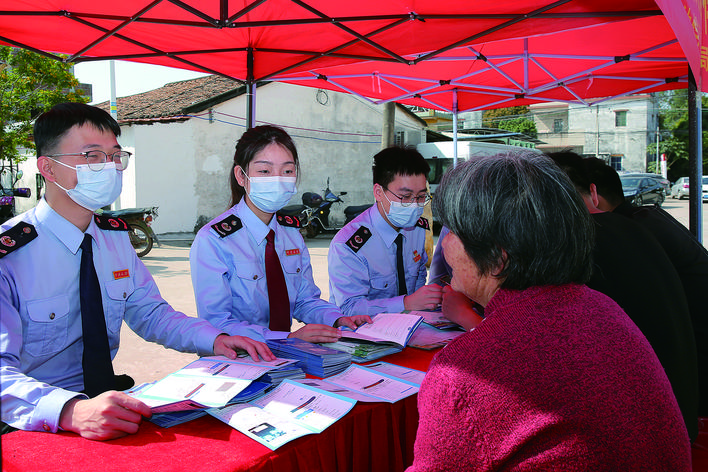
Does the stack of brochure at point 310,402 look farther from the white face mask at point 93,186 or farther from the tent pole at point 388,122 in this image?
the tent pole at point 388,122

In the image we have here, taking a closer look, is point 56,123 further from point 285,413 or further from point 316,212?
point 316,212

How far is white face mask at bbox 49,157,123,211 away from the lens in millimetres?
1850

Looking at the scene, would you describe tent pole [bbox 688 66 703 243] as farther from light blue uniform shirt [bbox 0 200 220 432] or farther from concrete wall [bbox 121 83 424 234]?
concrete wall [bbox 121 83 424 234]

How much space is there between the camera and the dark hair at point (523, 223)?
0.97m

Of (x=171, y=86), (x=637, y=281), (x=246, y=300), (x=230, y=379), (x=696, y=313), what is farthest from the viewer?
(x=171, y=86)

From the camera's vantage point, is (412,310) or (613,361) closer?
(613,361)

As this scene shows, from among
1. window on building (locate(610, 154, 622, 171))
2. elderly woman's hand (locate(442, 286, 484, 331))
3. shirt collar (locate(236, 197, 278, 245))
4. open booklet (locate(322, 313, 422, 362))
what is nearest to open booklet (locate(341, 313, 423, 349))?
open booklet (locate(322, 313, 422, 362))

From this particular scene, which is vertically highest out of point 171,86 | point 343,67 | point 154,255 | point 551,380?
point 171,86

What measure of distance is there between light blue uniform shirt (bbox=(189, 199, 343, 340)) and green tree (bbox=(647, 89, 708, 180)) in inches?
1552

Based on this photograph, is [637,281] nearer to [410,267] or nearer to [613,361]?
[613,361]

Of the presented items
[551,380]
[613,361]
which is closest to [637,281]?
[613,361]

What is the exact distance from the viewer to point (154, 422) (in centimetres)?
129

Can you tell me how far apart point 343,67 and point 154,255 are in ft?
20.2

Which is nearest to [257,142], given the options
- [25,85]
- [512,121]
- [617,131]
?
[25,85]
